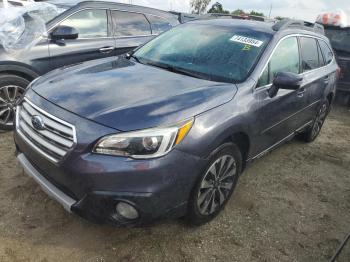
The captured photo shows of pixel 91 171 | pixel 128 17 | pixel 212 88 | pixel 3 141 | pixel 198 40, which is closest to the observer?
pixel 91 171

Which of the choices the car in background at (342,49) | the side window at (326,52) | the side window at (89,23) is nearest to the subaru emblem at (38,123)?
the side window at (89,23)

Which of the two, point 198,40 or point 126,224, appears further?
point 198,40

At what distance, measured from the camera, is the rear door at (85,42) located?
4.68 metres

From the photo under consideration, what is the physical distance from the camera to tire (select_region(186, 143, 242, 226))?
2748mm

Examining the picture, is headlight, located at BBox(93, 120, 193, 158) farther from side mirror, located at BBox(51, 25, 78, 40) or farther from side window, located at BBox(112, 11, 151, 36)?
side window, located at BBox(112, 11, 151, 36)

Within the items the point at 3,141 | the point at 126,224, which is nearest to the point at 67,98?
the point at 126,224

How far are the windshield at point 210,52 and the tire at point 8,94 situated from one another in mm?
1547

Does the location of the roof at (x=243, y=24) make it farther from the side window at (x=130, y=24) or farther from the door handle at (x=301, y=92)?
the side window at (x=130, y=24)

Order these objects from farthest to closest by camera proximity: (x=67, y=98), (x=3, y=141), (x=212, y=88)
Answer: (x=3, y=141)
(x=212, y=88)
(x=67, y=98)

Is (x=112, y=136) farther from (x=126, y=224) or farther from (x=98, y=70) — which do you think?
(x=98, y=70)

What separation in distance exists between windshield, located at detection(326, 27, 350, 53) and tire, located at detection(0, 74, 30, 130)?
6999mm

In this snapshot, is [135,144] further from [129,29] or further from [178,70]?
[129,29]

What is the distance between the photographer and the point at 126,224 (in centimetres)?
245

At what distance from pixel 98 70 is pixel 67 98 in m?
0.72
